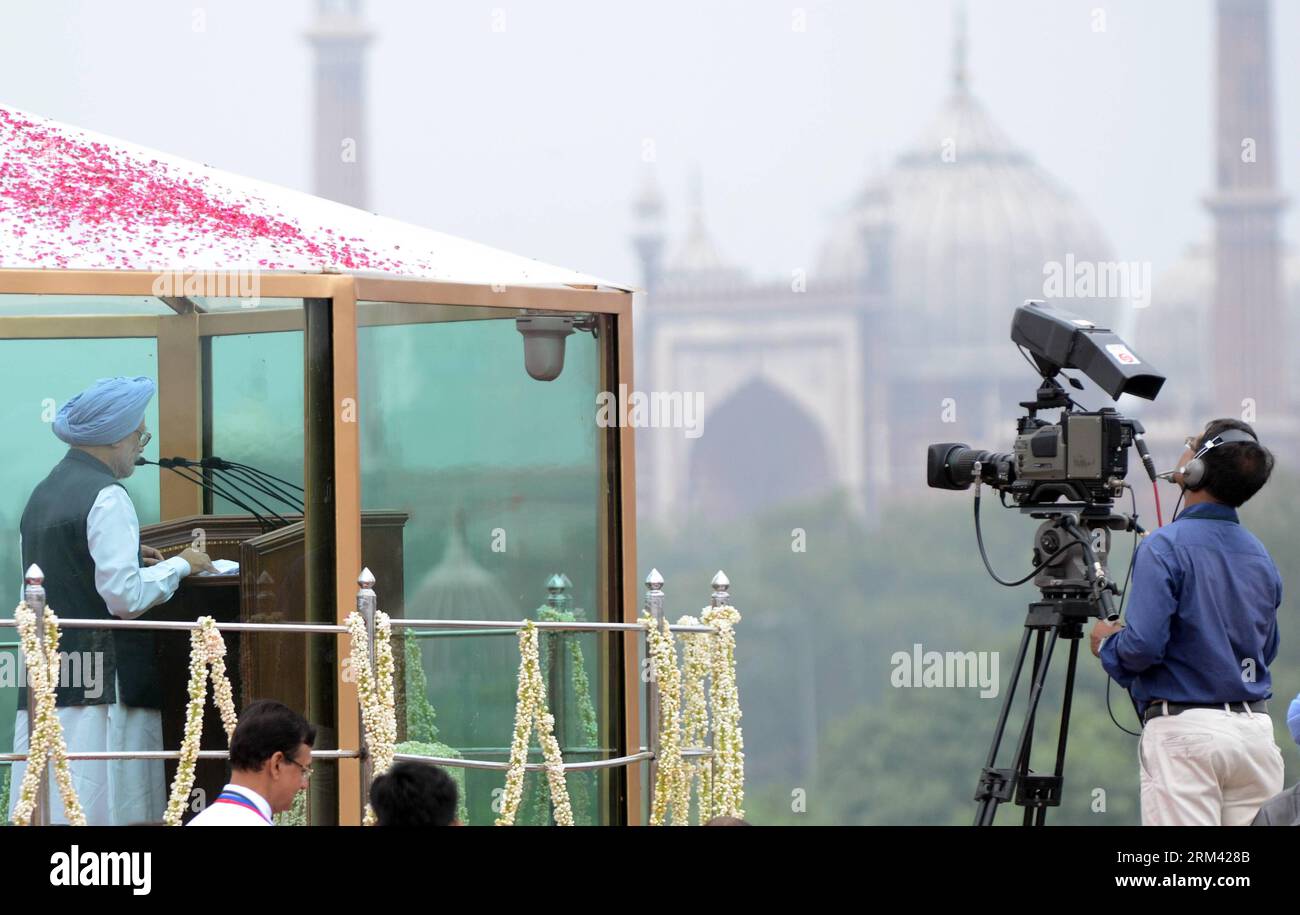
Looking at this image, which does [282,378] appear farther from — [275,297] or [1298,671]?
[1298,671]

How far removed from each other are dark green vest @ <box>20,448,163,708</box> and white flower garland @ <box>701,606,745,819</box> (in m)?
1.82

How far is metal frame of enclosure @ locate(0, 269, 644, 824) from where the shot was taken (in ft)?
20.0

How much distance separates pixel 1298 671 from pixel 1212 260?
26.9 metres

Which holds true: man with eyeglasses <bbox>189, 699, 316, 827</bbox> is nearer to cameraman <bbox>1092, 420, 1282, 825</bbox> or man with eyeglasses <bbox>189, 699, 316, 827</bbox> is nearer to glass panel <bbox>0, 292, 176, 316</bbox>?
cameraman <bbox>1092, 420, 1282, 825</bbox>

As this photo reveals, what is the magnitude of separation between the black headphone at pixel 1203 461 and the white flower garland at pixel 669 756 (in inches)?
82.0

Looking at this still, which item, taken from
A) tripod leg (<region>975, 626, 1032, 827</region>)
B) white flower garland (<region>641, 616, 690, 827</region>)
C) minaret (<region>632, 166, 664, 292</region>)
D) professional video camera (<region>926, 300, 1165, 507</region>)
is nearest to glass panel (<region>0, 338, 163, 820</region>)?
white flower garland (<region>641, 616, 690, 827</region>)

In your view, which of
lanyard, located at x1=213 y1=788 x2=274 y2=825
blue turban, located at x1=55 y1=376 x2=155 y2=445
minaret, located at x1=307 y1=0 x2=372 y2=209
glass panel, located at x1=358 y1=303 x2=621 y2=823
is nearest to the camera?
lanyard, located at x1=213 y1=788 x2=274 y2=825

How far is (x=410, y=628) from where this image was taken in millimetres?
6406

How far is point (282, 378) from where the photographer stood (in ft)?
20.9

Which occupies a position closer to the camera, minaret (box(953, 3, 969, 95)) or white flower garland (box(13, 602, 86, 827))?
white flower garland (box(13, 602, 86, 827))

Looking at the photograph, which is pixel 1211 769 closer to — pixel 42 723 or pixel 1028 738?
pixel 1028 738

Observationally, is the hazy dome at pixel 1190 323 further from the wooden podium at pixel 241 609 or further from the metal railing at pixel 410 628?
the wooden podium at pixel 241 609

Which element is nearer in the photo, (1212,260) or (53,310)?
(53,310)
